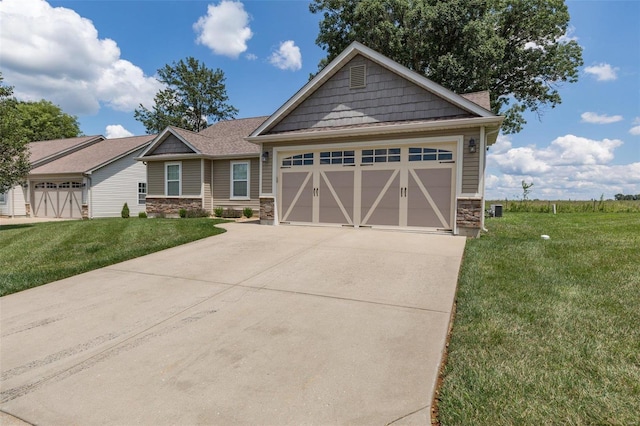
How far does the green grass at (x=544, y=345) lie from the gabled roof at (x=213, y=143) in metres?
12.0

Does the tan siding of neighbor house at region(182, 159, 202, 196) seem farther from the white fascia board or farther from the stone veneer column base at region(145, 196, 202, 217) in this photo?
the white fascia board

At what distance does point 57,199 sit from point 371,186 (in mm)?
20080

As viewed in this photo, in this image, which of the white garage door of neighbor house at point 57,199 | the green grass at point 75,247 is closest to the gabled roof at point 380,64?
the green grass at point 75,247

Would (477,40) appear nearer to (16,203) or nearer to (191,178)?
(191,178)

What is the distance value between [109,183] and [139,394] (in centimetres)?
2051

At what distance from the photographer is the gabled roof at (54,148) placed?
840 inches

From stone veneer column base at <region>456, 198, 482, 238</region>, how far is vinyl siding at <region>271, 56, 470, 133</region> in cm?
240

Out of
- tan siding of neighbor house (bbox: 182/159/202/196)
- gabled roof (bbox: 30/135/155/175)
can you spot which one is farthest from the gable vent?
gabled roof (bbox: 30/135/155/175)

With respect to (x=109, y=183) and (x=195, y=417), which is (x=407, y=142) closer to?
(x=195, y=417)

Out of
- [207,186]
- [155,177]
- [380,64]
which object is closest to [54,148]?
[155,177]

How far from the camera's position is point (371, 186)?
10102mm

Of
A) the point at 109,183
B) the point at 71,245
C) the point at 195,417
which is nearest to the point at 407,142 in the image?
the point at 195,417

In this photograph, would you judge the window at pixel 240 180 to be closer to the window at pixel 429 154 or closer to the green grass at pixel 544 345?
the window at pixel 429 154

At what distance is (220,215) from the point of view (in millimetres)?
15383
